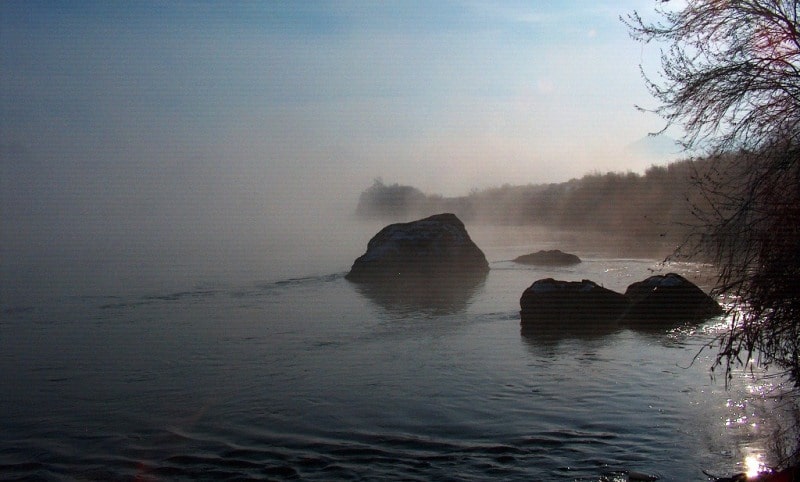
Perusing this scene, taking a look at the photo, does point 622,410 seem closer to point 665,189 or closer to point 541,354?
point 541,354

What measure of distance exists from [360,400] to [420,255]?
15790 millimetres

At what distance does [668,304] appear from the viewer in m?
17.0

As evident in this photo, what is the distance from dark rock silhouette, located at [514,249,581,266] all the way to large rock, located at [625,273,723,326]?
12.4m

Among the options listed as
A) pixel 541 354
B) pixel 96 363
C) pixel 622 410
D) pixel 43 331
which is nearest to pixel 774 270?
pixel 622 410

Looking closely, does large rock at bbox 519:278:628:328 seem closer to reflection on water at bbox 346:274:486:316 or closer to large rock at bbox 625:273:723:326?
large rock at bbox 625:273:723:326

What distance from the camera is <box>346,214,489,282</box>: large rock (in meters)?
26.6

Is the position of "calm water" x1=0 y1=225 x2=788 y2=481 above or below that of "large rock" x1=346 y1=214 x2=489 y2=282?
below

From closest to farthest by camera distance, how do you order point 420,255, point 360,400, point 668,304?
1. point 360,400
2. point 668,304
3. point 420,255

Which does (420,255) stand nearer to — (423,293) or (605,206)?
(423,293)

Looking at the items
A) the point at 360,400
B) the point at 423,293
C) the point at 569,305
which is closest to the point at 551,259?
the point at 423,293

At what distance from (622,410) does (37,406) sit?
332 inches

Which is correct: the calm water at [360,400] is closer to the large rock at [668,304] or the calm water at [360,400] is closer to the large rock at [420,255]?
the large rock at [668,304]

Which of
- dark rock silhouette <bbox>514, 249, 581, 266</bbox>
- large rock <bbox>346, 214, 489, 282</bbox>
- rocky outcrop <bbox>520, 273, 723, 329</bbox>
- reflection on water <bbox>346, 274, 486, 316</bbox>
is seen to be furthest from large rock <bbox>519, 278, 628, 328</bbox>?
dark rock silhouette <bbox>514, 249, 581, 266</bbox>

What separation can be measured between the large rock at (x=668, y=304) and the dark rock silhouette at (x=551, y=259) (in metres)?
12.4
